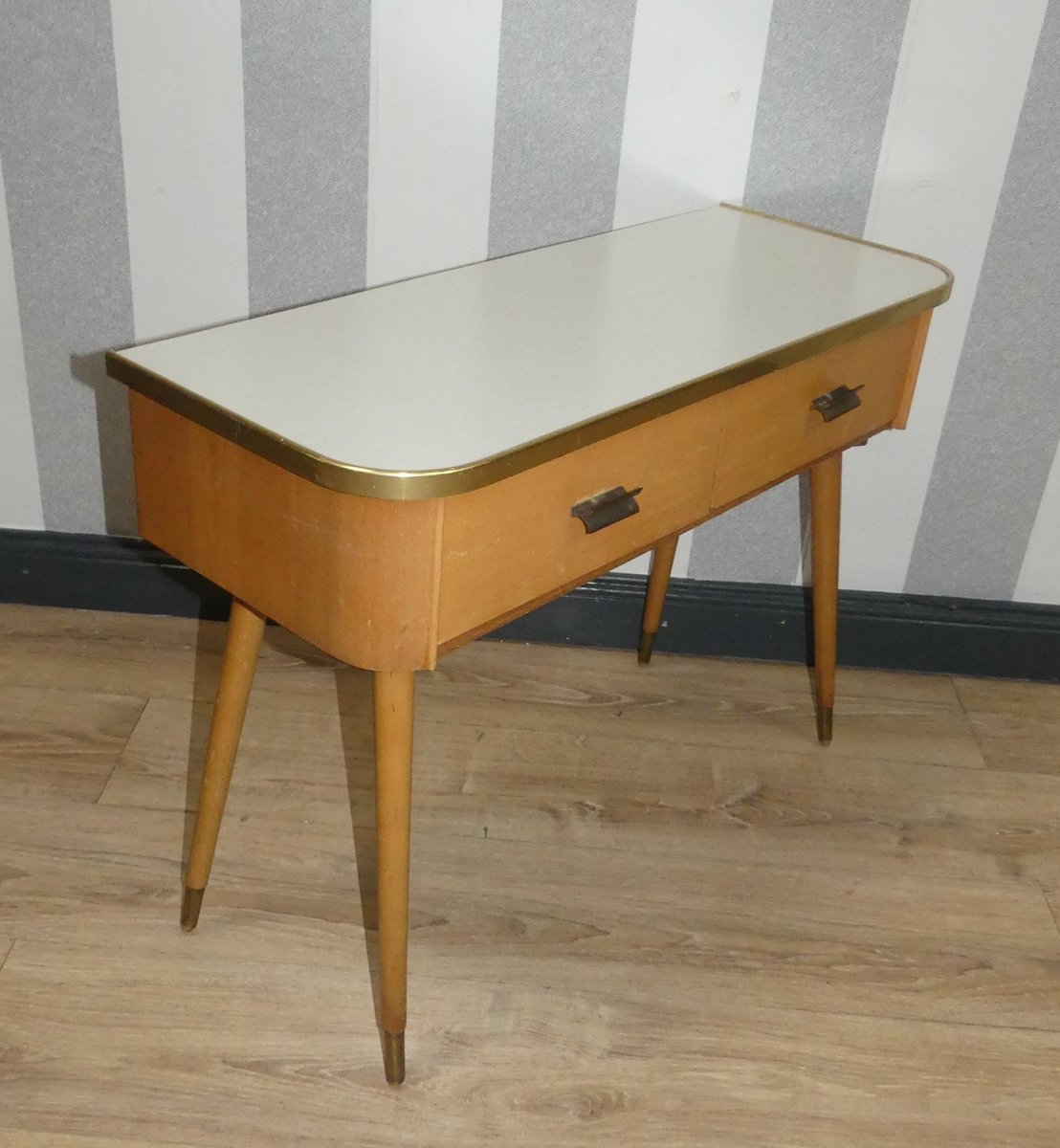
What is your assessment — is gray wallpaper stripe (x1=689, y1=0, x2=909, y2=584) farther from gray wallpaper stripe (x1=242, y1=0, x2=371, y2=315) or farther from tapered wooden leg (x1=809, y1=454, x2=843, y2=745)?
gray wallpaper stripe (x1=242, y1=0, x2=371, y2=315)

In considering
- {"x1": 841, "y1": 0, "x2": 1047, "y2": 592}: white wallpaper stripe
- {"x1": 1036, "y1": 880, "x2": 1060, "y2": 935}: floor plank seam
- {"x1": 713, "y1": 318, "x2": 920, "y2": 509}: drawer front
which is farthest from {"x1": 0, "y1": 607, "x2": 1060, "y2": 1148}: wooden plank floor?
{"x1": 713, "y1": 318, "x2": 920, "y2": 509}: drawer front

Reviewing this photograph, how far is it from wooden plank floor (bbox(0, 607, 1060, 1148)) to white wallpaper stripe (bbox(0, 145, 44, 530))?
0.15 metres

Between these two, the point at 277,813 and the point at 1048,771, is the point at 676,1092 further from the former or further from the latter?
the point at 1048,771

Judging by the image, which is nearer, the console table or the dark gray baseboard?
the console table

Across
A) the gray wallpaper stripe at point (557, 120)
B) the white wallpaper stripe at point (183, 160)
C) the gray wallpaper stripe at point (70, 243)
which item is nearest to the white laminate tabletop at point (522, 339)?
the gray wallpaper stripe at point (557, 120)

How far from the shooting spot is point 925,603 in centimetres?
191

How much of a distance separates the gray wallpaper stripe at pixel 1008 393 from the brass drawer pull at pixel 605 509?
0.82 meters

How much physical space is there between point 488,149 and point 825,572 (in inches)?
26.2

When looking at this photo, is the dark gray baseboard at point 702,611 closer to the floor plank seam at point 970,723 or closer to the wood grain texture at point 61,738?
the floor plank seam at point 970,723

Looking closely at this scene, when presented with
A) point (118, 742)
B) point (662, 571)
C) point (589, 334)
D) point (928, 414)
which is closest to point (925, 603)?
point (928, 414)

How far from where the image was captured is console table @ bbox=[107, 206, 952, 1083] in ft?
3.28

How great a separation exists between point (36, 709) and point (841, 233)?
1.18 metres

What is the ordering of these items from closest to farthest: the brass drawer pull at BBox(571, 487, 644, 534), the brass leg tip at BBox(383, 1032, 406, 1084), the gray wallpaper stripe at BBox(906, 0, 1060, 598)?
1. the brass drawer pull at BBox(571, 487, 644, 534)
2. the brass leg tip at BBox(383, 1032, 406, 1084)
3. the gray wallpaper stripe at BBox(906, 0, 1060, 598)

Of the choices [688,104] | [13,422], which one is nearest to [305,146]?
[688,104]
